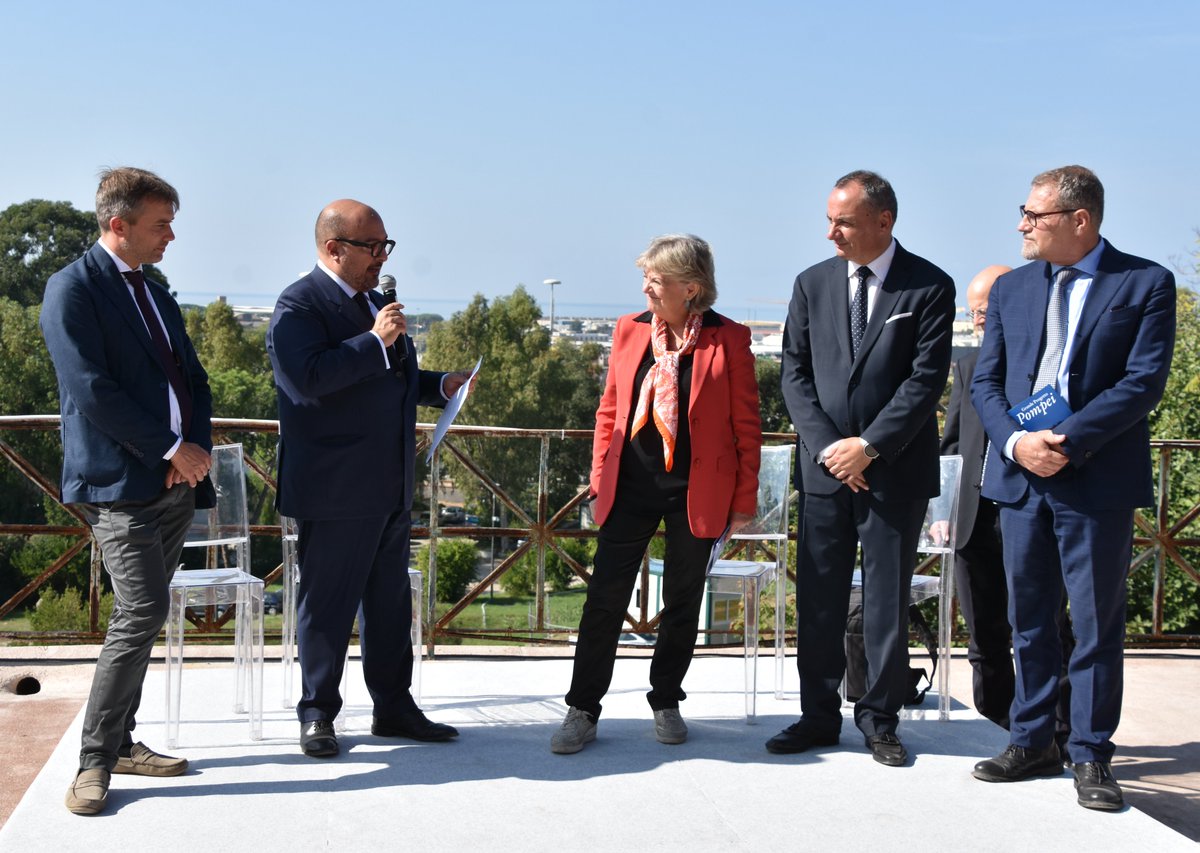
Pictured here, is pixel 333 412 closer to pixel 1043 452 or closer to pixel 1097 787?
pixel 1043 452

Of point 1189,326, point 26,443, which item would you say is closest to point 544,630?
point 1189,326

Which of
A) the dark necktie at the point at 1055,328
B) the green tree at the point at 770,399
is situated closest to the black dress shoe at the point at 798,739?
the dark necktie at the point at 1055,328

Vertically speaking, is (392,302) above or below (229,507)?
above

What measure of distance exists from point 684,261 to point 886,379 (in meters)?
0.72

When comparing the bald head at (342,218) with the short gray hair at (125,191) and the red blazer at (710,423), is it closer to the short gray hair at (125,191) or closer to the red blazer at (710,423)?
the short gray hair at (125,191)

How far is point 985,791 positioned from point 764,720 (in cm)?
88

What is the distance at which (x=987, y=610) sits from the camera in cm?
433

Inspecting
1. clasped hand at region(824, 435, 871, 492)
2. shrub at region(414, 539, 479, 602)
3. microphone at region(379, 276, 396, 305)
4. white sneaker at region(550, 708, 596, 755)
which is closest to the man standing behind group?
clasped hand at region(824, 435, 871, 492)

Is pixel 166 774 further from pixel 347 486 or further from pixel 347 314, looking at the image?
pixel 347 314

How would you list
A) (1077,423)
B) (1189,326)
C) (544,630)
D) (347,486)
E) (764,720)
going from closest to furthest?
(1077,423)
(347,486)
(764,720)
(544,630)
(1189,326)

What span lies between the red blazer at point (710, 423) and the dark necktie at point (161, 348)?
123 cm

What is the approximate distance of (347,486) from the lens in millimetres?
3686

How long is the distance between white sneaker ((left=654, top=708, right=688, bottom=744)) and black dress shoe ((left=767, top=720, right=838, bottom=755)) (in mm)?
279

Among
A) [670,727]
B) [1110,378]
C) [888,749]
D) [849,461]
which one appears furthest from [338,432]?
[1110,378]
